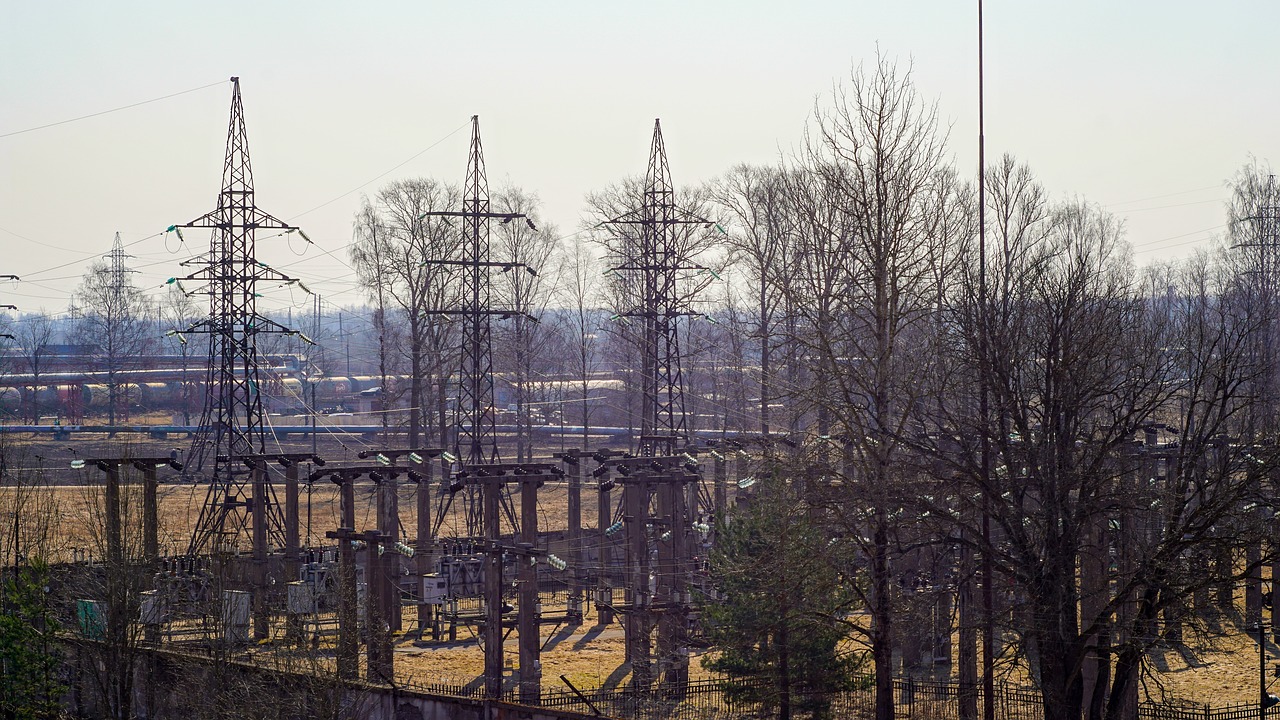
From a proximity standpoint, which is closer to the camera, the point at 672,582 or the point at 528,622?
the point at 528,622

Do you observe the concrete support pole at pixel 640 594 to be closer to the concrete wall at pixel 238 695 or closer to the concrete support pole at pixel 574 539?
the concrete support pole at pixel 574 539

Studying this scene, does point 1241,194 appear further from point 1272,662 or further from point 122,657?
point 122,657

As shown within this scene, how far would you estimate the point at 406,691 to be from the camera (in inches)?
725

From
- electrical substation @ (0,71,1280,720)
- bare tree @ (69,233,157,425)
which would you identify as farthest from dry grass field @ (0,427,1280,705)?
bare tree @ (69,233,157,425)

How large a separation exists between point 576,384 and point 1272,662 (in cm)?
6629

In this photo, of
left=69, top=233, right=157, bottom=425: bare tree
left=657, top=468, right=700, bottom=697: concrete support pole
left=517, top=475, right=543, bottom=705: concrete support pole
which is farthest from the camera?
left=69, top=233, right=157, bottom=425: bare tree

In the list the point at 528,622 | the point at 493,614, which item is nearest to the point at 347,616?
the point at 493,614

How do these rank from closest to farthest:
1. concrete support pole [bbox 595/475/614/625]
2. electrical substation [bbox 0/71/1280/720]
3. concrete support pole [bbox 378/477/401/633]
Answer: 1. electrical substation [bbox 0/71/1280/720]
2. concrete support pole [bbox 378/477/401/633]
3. concrete support pole [bbox 595/475/614/625]

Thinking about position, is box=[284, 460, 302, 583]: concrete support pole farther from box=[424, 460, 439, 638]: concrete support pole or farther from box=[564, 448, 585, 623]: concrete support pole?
box=[564, 448, 585, 623]: concrete support pole

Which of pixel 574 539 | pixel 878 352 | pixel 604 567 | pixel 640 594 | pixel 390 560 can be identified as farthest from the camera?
pixel 574 539

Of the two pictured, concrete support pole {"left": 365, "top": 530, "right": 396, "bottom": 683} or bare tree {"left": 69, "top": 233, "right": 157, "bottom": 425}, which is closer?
concrete support pole {"left": 365, "top": 530, "right": 396, "bottom": 683}

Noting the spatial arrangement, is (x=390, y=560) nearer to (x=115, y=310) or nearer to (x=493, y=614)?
(x=493, y=614)

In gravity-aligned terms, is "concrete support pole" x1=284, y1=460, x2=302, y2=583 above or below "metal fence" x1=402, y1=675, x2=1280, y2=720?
above

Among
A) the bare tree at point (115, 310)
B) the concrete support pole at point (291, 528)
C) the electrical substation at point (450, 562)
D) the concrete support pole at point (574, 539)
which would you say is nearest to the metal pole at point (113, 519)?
the electrical substation at point (450, 562)
